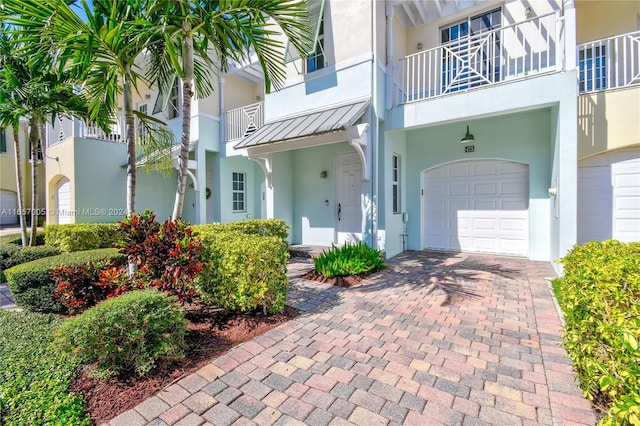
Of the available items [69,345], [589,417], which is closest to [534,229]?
[589,417]

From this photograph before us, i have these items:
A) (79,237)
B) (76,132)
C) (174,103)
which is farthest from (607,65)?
(76,132)

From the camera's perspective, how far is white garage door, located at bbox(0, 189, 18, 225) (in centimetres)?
1822

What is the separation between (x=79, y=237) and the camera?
773cm

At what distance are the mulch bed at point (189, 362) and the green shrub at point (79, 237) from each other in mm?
4982

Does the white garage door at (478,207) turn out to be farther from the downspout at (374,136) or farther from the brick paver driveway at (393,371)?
the brick paver driveway at (393,371)

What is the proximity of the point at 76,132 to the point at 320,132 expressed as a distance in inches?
372

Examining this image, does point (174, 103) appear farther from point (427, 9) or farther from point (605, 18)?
point (605, 18)

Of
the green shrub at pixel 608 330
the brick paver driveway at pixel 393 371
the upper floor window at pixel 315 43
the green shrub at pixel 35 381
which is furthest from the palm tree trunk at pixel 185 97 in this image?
the green shrub at pixel 608 330

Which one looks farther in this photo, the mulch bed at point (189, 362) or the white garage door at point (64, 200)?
the white garage door at point (64, 200)

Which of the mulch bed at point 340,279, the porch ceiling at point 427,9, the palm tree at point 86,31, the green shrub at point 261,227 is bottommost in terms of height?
the mulch bed at point 340,279

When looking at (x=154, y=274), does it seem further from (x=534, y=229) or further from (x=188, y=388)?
(x=534, y=229)

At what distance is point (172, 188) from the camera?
44.9 ft

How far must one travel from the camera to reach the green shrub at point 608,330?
1737 millimetres

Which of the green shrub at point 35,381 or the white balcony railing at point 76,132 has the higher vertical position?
the white balcony railing at point 76,132
